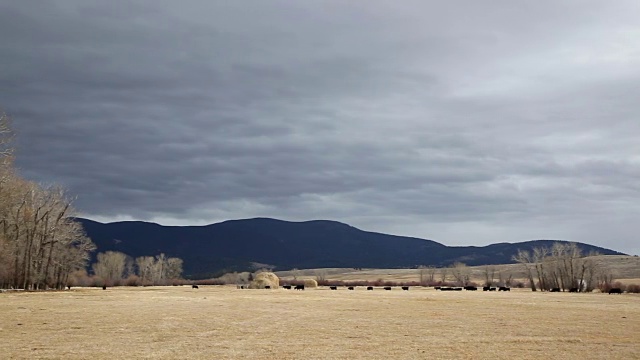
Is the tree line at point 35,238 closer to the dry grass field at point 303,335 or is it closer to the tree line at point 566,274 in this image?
the dry grass field at point 303,335

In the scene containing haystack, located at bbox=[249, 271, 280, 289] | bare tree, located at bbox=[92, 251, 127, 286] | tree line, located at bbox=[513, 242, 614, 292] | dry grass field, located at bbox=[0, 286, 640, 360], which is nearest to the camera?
dry grass field, located at bbox=[0, 286, 640, 360]

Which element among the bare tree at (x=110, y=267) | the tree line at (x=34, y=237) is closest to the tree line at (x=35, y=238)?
the tree line at (x=34, y=237)

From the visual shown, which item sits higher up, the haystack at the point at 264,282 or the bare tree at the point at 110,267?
the bare tree at the point at 110,267

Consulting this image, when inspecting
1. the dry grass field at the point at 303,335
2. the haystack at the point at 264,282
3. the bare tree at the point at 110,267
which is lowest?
the dry grass field at the point at 303,335

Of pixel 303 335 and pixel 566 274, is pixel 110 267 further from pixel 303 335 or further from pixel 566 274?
pixel 303 335

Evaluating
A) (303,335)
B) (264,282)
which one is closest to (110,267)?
(264,282)

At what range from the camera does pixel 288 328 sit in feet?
103

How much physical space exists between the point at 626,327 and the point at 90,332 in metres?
26.4

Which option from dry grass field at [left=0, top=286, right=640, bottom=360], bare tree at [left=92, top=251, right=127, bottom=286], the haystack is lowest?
dry grass field at [left=0, top=286, right=640, bottom=360]

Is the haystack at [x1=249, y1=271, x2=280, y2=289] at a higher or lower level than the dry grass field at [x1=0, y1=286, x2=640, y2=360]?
higher

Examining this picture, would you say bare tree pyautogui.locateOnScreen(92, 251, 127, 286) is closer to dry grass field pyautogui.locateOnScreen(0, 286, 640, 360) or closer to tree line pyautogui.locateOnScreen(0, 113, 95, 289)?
tree line pyautogui.locateOnScreen(0, 113, 95, 289)

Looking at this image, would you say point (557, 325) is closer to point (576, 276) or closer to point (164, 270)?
point (576, 276)

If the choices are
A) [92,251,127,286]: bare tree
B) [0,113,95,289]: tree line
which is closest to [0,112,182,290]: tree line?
[0,113,95,289]: tree line

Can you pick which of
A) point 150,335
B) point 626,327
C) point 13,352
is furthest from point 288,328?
point 626,327
